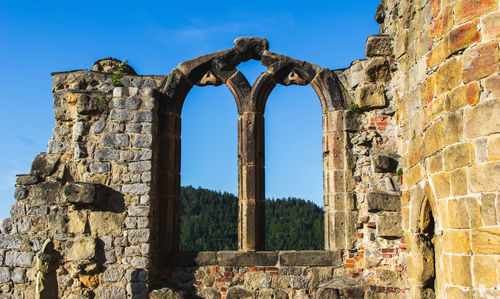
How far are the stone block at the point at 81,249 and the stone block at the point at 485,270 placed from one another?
489cm

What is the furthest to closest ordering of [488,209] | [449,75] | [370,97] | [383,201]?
[370,97]
[383,201]
[449,75]
[488,209]

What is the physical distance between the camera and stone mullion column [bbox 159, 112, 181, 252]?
8.16m

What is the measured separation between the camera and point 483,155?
4645mm

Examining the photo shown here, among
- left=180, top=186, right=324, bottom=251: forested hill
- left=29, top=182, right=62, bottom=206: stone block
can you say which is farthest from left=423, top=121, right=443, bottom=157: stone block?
left=180, top=186, right=324, bottom=251: forested hill

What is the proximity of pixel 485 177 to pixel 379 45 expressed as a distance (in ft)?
12.7

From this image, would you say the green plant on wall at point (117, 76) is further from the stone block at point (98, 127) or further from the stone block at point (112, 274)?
the stone block at point (112, 274)

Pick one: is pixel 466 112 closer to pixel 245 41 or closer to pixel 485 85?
pixel 485 85

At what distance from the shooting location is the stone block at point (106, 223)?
7.70 m

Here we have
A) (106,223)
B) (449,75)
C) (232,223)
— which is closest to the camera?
(449,75)

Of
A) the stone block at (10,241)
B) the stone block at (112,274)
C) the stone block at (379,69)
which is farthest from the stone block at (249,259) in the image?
the stone block at (379,69)

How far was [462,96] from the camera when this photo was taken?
4926 millimetres

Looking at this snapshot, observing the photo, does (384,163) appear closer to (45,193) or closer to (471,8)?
(471,8)

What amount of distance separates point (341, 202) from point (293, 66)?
7.12 feet

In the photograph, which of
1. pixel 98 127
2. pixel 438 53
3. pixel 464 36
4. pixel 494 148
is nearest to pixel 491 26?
pixel 464 36
